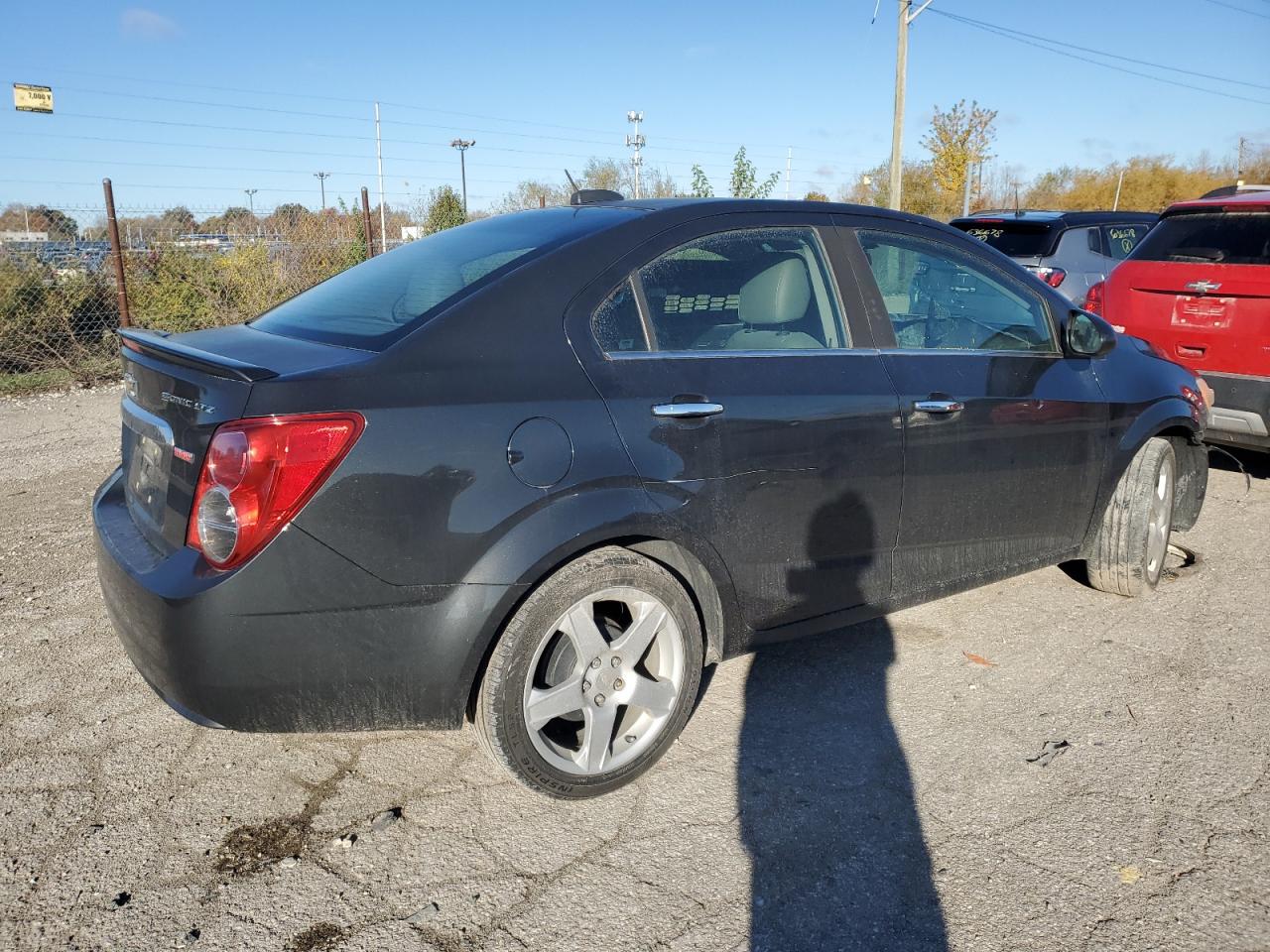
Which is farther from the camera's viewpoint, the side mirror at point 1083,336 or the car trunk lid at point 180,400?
the side mirror at point 1083,336

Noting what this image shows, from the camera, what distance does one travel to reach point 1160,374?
438cm

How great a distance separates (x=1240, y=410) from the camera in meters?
5.91

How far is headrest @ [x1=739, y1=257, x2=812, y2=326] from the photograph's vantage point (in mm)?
3170

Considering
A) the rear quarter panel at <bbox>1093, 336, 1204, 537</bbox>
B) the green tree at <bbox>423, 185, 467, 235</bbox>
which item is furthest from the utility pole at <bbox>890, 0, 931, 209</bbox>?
the rear quarter panel at <bbox>1093, 336, 1204, 537</bbox>

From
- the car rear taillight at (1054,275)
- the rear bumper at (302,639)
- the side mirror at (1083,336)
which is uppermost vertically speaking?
the car rear taillight at (1054,275)

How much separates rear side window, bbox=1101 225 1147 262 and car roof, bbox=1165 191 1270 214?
3.51 metres

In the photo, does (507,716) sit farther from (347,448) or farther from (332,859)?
(347,448)

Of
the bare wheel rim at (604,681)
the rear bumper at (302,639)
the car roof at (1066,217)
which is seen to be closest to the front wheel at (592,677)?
the bare wheel rim at (604,681)

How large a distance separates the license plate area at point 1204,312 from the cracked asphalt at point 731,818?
281 centimetres

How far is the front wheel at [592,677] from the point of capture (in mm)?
2609

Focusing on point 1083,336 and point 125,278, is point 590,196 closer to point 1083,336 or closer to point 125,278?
point 1083,336

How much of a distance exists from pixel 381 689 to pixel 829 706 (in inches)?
64.6

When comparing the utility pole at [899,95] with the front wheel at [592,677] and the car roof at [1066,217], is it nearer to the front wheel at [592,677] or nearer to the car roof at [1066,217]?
the car roof at [1066,217]

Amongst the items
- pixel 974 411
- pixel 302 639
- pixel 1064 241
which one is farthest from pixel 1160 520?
pixel 1064 241
